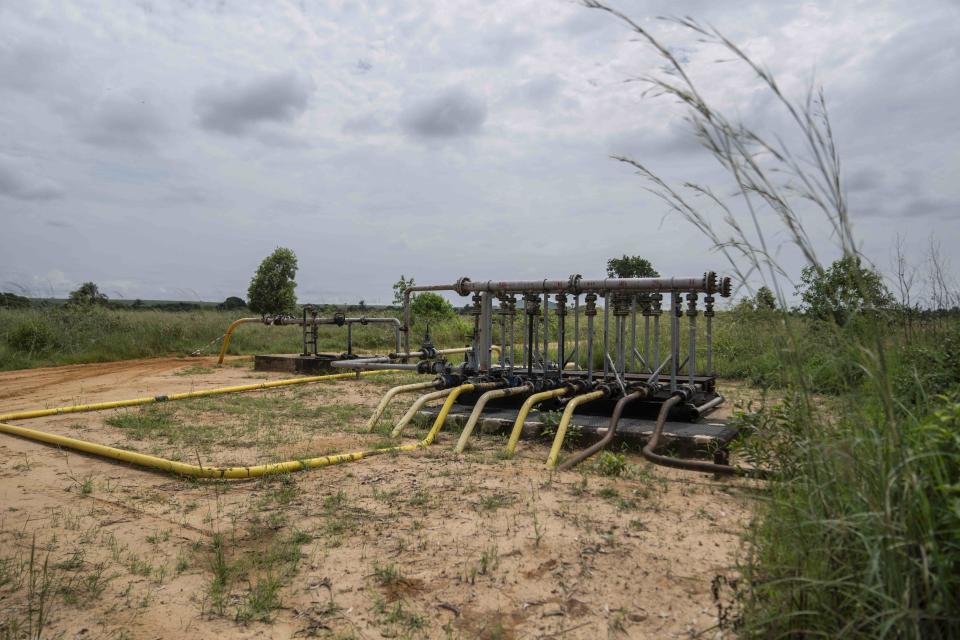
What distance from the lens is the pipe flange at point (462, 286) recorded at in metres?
6.66

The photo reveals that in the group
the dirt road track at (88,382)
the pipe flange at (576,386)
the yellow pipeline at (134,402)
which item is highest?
the pipe flange at (576,386)

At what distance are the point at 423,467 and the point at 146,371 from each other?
29.1 feet

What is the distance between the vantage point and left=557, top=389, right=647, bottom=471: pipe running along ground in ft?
14.0

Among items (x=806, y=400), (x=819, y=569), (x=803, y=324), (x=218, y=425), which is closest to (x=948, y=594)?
(x=819, y=569)

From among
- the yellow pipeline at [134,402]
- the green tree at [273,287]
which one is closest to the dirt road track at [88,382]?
the yellow pipeline at [134,402]

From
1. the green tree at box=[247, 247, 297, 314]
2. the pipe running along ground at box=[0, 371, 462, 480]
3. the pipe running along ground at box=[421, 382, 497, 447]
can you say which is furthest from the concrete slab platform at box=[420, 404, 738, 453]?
the green tree at box=[247, 247, 297, 314]

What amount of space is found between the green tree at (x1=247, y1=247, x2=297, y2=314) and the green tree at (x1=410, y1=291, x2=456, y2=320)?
1104 centimetres

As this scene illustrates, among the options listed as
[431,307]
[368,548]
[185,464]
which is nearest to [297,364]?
[185,464]

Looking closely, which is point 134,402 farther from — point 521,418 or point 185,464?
point 521,418

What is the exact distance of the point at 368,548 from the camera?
115 inches

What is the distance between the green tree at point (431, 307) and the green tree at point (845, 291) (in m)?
19.0

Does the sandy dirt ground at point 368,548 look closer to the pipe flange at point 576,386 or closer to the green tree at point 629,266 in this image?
the pipe flange at point 576,386

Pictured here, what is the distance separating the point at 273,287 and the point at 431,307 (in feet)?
40.4

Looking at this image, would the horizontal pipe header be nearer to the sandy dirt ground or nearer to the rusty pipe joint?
the rusty pipe joint
